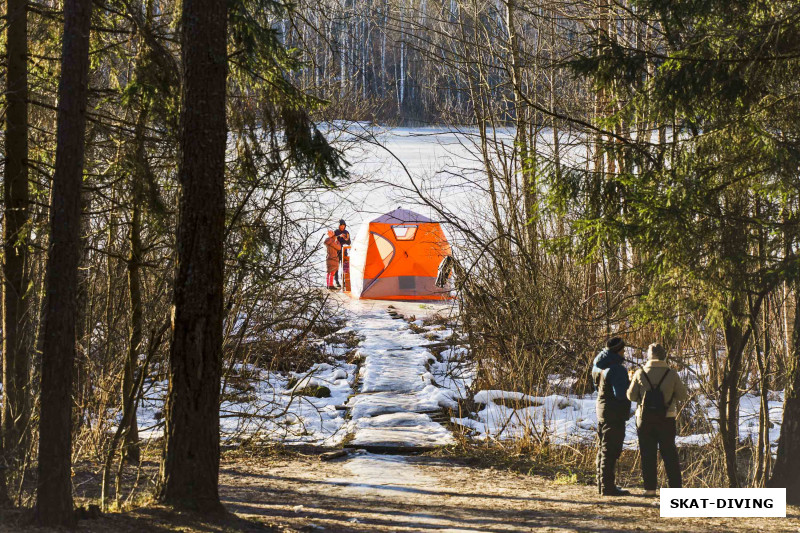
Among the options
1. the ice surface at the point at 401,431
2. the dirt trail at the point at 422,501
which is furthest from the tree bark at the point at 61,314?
the ice surface at the point at 401,431

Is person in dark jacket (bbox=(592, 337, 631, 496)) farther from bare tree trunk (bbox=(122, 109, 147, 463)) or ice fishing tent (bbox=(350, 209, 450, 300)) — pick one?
ice fishing tent (bbox=(350, 209, 450, 300))

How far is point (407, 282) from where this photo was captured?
71.8 feet

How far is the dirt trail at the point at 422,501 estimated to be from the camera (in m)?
6.12

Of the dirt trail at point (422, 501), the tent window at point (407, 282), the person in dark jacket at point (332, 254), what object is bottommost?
the dirt trail at point (422, 501)

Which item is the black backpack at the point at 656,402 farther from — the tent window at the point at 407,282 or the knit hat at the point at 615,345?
the tent window at the point at 407,282

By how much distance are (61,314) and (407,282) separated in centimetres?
1734

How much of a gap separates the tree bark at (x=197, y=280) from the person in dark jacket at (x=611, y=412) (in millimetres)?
3718

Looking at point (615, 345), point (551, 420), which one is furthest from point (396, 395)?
point (615, 345)

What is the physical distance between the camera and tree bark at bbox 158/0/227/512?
5.38m

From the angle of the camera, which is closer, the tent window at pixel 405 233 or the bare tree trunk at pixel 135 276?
the bare tree trunk at pixel 135 276

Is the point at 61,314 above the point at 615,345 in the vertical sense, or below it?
above

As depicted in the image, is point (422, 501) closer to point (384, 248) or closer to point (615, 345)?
point (615, 345)

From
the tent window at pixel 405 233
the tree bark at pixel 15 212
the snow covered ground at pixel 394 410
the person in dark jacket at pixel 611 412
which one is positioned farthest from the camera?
the tent window at pixel 405 233

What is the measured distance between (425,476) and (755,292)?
3839 mm
